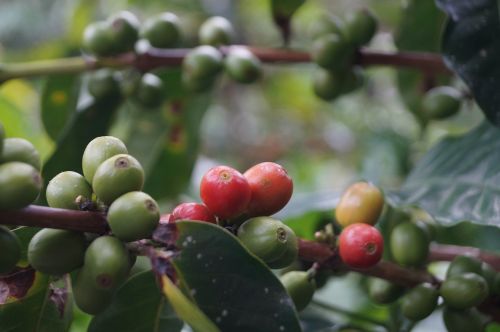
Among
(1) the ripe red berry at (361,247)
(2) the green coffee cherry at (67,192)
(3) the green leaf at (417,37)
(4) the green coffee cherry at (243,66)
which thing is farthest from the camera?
(3) the green leaf at (417,37)

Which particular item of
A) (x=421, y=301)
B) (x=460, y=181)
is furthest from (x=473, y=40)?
(x=421, y=301)

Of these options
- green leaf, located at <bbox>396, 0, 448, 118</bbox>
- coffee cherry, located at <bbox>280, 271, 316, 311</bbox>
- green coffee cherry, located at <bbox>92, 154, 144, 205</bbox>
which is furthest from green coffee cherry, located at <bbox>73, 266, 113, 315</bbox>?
green leaf, located at <bbox>396, 0, 448, 118</bbox>

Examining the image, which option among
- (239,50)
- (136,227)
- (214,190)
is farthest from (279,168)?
(239,50)

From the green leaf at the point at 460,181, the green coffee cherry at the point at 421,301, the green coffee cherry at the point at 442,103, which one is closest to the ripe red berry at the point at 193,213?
the green coffee cherry at the point at 421,301

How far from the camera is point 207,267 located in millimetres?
912

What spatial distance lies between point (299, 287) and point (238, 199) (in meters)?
0.27

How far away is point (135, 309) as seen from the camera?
3.44ft

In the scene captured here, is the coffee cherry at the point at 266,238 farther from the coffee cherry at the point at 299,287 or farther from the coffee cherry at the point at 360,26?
the coffee cherry at the point at 360,26

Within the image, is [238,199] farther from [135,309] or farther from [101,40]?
[101,40]

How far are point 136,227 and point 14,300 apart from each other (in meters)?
0.29

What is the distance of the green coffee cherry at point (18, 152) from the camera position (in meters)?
0.86

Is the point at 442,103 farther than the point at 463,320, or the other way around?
the point at 442,103

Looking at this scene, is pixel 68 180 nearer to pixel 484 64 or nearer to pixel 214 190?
pixel 214 190

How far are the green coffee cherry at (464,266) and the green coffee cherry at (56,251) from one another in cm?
Result: 68
